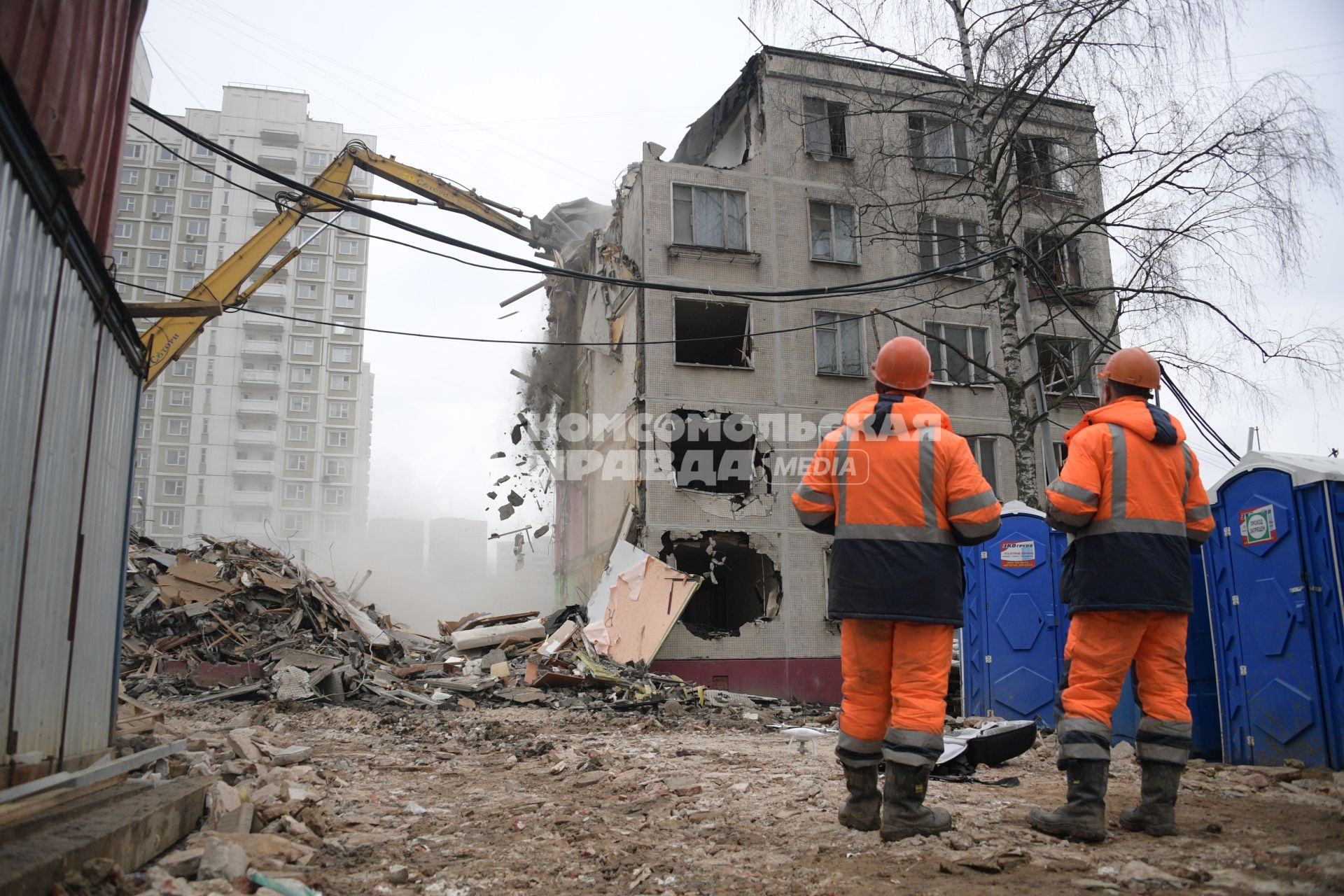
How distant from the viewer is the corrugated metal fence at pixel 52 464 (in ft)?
8.93

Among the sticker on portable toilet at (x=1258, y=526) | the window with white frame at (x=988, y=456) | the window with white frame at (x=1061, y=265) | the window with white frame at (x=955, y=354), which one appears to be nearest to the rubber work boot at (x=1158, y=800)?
the sticker on portable toilet at (x=1258, y=526)

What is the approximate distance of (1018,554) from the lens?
8.52 metres

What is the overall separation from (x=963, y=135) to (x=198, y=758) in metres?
18.0

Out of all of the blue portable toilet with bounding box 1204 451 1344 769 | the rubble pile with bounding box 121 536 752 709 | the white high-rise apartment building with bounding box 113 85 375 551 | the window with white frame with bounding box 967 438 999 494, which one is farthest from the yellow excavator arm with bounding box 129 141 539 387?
the white high-rise apartment building with bounding box 113 85 375 551

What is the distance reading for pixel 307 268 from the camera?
63.2 m

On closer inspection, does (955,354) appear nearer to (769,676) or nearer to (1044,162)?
(1044,162)

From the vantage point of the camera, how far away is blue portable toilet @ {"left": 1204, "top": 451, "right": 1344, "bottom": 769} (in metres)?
5.38

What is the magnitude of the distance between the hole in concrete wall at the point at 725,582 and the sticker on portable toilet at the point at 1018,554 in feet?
27.4

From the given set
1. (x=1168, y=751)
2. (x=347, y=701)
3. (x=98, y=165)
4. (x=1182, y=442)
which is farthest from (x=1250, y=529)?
(x=347, y=701)

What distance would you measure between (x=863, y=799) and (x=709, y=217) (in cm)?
1630

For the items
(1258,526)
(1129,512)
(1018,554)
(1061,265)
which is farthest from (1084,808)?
(1061,265)

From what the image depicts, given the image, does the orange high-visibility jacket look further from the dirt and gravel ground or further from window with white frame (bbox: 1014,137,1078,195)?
window with white frame (bbox: 1014,137,1078,195)

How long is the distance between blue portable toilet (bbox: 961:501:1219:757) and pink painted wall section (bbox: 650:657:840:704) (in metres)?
7.76

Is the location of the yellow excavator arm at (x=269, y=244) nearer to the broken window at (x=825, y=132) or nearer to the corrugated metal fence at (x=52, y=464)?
the corrugated metal fence at (x=52, y=464)
